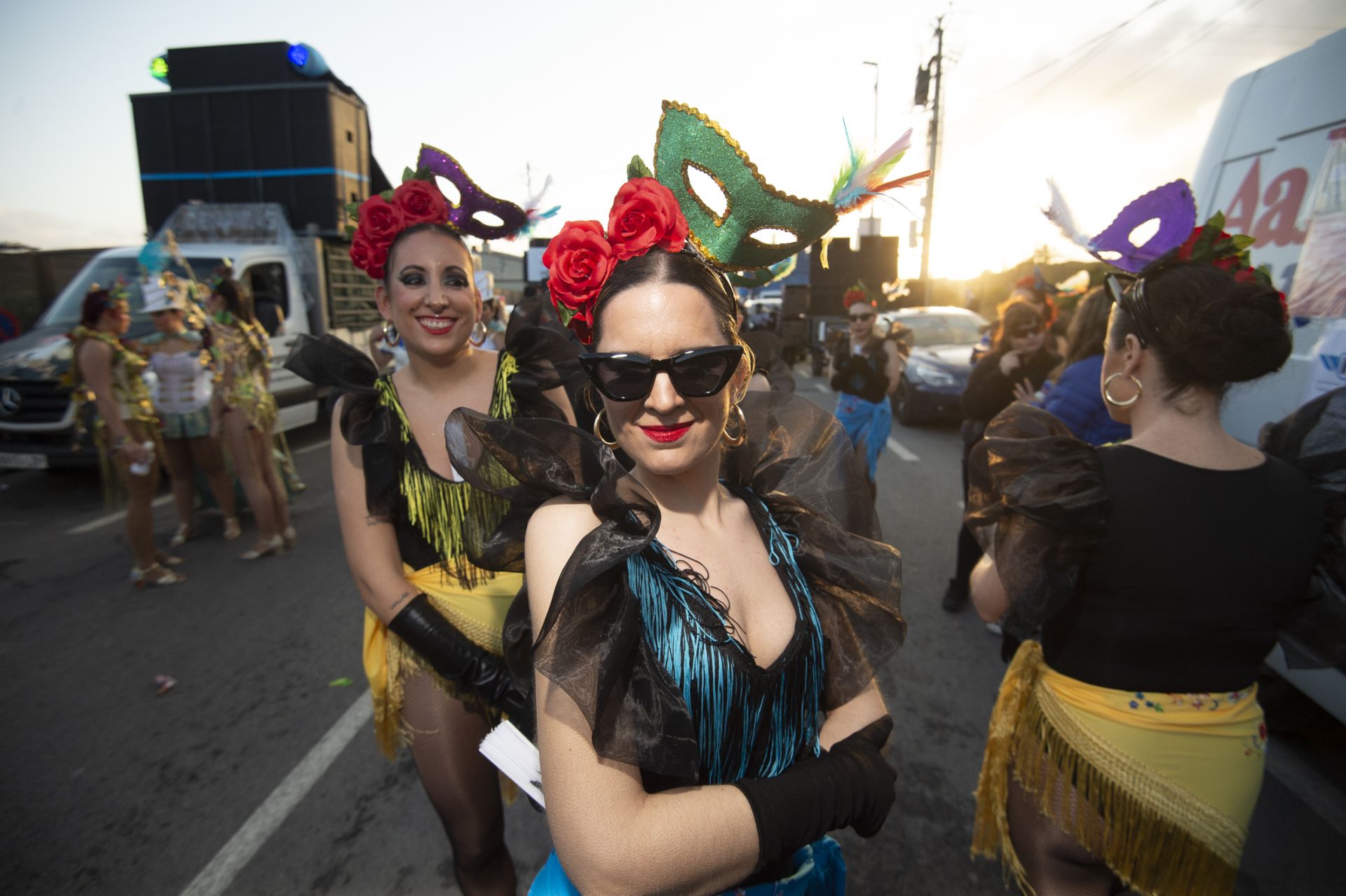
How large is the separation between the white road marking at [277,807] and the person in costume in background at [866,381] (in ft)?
12.4

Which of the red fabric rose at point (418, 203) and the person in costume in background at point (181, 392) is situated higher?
the red fabric rose at point (418, 203)

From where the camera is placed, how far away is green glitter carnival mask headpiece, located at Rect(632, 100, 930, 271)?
4.25ft

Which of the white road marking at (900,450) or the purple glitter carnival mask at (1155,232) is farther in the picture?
the white road marking at (900,450)

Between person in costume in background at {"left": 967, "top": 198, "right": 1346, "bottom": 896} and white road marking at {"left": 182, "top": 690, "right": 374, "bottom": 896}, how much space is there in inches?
101

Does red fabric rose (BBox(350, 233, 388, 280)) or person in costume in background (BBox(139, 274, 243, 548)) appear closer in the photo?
red fabric rose (BBox(350, 233, 388, 280))

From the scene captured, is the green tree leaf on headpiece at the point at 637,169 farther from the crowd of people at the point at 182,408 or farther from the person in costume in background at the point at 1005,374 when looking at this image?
the crowd of people at the point at 182,408

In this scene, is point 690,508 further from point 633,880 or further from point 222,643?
point 222,643

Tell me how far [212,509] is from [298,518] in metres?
0.79

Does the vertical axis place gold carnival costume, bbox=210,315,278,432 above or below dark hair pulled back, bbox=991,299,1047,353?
below

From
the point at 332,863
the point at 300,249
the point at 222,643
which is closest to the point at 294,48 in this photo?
the point at 300,249

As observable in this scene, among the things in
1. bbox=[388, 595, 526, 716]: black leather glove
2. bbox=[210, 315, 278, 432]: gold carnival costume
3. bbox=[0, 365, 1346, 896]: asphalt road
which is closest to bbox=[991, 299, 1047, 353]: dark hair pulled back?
bbox=[0, 365, 1346, 896]: asphalt road

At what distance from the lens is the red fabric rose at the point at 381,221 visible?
223cm

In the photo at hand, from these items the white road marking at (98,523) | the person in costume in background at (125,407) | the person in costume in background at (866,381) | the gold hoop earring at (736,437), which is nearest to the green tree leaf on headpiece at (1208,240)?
the gold hoop earring at (736,437)

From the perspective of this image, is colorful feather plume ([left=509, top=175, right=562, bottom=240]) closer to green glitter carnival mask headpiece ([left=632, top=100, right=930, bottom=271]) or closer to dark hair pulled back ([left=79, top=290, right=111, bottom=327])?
green glitter carnival mask headpiece ([left=632, top=100, right=930, bottom=271])
